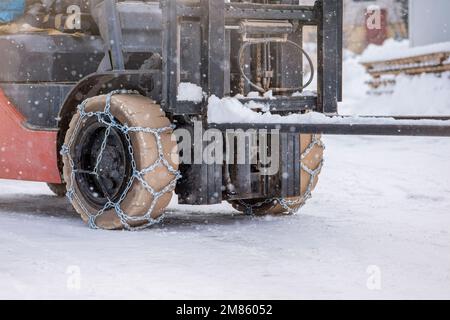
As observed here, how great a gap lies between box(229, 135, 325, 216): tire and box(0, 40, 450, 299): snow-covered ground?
140mm

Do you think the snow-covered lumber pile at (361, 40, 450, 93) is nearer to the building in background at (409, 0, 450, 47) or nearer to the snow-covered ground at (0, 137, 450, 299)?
the building in background at (409, 0, 450, 47)

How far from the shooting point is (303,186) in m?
7.49

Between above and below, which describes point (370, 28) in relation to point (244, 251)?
above

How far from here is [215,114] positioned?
261 inches

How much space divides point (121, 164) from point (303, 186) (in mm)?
1496

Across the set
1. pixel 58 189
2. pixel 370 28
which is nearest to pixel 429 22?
pixel 58 189

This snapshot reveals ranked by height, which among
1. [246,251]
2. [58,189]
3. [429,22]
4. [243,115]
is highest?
[429,22]

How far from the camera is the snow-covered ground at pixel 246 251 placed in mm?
4727

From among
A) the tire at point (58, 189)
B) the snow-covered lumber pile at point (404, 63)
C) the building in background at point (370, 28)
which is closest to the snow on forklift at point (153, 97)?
the tire at point (58, 189)

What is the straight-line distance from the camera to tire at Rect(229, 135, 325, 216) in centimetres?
744

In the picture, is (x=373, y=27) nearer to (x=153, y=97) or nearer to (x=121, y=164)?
(x=153, y=97)

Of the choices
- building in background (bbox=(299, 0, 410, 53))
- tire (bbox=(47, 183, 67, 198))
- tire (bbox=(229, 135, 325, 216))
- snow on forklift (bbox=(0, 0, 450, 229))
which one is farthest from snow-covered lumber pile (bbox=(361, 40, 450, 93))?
building in background (bbox=(299, 0, 410, 53))

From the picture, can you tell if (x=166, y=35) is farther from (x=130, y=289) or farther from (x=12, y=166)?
(x=130, y=289)

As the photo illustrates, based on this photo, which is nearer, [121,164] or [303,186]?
[121,164]
